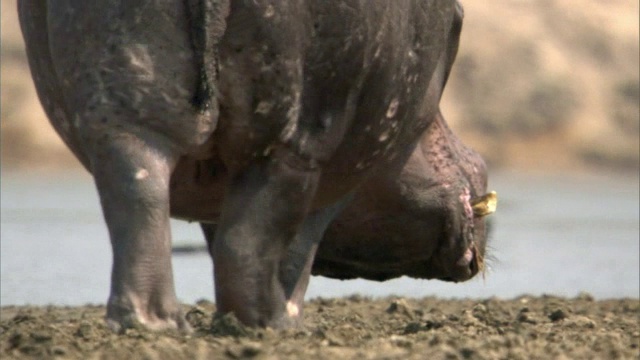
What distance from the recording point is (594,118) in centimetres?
3931

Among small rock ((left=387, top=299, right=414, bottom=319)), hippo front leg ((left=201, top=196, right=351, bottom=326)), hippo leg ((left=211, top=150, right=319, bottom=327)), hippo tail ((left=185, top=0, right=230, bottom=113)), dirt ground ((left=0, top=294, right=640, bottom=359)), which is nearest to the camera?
dirt ground ((left=0, top=294, right=640, bottom=359))

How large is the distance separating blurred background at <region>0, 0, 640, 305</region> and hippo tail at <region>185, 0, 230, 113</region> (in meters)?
4.96

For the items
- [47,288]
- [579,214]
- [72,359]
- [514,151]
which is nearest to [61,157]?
[514,151]

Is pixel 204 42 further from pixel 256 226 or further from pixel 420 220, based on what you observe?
pixel 420 220

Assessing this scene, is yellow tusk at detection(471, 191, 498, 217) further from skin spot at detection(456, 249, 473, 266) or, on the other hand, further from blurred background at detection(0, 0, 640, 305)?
blurred background at detection(0, 0, 640, 305)

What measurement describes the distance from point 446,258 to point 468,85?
111 feet

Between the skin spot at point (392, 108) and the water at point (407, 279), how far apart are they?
2129mm

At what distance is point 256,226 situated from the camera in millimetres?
7039

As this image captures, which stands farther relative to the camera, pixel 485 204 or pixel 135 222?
pixel 485 204

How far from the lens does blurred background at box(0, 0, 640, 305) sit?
1340 centimetres

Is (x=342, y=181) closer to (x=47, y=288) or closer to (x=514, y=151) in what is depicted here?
(x=47, y=288)

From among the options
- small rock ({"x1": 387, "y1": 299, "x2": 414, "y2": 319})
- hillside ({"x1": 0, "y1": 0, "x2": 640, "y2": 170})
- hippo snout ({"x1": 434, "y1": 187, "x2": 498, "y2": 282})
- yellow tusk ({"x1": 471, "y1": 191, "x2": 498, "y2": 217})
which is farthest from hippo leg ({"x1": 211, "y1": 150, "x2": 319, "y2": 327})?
hillside ({"x1": 0, "y1": 0, "x2": 640, "y2": 170})

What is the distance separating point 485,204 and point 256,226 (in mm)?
2117

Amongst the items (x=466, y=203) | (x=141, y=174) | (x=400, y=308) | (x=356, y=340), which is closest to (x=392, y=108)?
(x=356, y=340)
